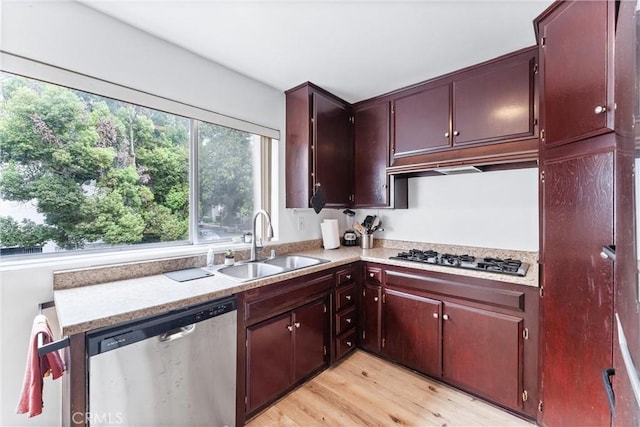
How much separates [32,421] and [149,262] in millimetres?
874

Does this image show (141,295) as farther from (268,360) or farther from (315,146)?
(315,146)

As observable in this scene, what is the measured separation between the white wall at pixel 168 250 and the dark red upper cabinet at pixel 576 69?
81cm

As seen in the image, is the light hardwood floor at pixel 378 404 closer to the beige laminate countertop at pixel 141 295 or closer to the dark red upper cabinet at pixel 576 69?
the beige laminate countertop at pixel 141 295

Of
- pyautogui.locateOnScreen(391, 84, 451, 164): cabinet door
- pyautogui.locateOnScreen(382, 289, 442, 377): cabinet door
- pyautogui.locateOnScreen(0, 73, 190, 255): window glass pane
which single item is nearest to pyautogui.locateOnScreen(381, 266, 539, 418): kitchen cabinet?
pyautogui.locateOnScreen(382, 289, 442, 377): cabinet door

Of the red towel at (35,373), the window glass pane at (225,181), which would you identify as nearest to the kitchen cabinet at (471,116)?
the window glass pane at (225,181)

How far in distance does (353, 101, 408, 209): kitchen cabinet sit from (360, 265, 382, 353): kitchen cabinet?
0.69 meters

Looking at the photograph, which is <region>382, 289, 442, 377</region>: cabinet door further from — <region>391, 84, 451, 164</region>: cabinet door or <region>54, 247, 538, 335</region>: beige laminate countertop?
<region>391, 84, 451, 164</region>: cabinet door

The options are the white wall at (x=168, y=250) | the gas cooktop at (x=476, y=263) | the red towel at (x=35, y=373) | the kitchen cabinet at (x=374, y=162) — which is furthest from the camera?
the kitchen cabinet at (x=374, y=162)

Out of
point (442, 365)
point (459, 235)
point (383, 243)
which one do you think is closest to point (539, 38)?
point (459, 235)

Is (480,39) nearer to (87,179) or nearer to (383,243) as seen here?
(383,243)

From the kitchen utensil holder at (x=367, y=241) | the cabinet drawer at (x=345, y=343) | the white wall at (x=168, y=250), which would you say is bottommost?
the cabinet drawer at (x=345, y=343)

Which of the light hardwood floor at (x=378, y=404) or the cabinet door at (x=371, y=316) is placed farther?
the cabinet door at (x=371, y=316)

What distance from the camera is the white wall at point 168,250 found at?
128 centimetres

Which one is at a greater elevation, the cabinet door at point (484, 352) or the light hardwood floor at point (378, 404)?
the cabinet door at point (484, 352)
